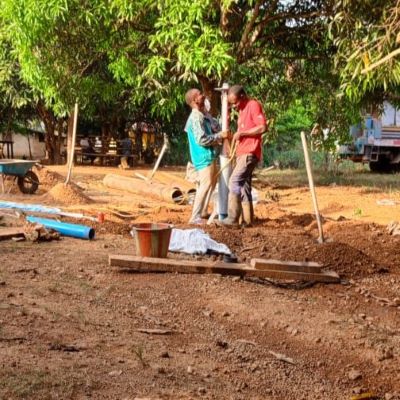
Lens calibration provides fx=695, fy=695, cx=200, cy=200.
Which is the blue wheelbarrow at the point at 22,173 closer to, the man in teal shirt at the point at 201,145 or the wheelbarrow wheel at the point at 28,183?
the wheelbarrow wheel at the point at 28,183

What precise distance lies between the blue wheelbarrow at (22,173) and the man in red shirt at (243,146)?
6039 millimetres

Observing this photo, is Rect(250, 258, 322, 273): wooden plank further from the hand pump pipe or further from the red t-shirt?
the hand pump pipe

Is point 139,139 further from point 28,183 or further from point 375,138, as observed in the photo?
point 28,183

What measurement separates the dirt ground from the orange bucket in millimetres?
382

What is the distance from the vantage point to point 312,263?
21.8ft

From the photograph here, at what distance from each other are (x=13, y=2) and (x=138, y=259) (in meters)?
7.51

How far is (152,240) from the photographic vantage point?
650 centimetres

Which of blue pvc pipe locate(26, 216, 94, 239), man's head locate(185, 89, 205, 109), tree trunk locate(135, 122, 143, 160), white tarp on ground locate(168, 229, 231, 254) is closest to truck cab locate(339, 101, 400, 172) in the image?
tree trunk locate(135, 122, 143, 160)

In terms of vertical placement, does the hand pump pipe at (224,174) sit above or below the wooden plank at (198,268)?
above

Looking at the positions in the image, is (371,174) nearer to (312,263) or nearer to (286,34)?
(286,34)

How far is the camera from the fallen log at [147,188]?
1339 cm

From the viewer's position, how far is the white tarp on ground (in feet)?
23.3

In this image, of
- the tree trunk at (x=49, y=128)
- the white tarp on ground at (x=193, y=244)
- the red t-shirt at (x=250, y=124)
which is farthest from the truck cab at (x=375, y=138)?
the white tarp on ground at (x=193, y=244)

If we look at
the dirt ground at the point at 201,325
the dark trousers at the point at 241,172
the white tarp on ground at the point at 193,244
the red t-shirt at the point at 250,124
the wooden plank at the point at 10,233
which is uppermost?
the red t-shirt at the point at 250,124
